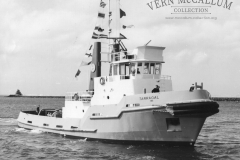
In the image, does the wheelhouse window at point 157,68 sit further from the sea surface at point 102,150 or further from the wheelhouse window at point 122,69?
the sea surface at point 102,150

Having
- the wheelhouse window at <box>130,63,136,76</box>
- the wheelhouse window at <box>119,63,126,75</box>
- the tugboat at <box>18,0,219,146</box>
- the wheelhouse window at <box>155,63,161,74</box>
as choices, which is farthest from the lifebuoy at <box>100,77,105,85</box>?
the wheelhouse window at <box>155,63,161,74</box>

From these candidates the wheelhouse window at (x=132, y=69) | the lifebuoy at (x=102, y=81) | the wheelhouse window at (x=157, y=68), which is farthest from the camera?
the lifebuoy at (x=102, y=81)

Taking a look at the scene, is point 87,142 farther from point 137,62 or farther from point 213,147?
point 213,147

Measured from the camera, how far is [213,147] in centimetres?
1809

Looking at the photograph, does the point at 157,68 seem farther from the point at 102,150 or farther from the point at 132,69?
the point at 102,150

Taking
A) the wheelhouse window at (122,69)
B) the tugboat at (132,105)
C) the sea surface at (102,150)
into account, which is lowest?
the sea surface at (102,150)

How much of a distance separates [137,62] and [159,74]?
1.60 metres

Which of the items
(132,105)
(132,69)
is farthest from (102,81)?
(132,105)

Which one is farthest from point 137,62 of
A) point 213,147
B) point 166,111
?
point 213,147

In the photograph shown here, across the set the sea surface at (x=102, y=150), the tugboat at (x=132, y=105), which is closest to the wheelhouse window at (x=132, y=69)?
the tugboat at (x=132, y=105)

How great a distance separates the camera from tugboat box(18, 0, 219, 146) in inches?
619

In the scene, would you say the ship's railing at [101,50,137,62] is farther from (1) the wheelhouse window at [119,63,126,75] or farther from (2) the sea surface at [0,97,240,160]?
(2) the sea surface at [0,97,240,160]

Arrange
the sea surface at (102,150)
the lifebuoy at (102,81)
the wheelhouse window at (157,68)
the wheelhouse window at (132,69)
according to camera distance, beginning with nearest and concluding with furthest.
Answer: the sea surface at (102,150)
the wheelhouse window at (132,69)
the wheelhouse window at (157,68)
the lifebuoy at (102,81)

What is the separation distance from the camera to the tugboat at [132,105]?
51.6ft
